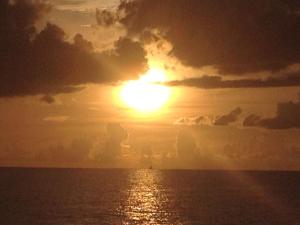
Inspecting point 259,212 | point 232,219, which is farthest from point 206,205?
point 232,219

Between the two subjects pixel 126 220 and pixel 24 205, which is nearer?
pixel 126 220

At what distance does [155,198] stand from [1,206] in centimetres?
5036

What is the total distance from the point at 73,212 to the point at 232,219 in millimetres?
36136

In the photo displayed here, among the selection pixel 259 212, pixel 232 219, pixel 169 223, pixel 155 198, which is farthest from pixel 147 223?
pixel 155 198

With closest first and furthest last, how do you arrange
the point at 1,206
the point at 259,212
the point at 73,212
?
the point at 73,212 → the point at 259,212 → the point at 1,206

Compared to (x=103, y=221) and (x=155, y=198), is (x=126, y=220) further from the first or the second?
(x=155, y=198)

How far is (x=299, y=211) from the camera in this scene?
162 meters

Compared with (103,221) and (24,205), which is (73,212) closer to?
(103,221)

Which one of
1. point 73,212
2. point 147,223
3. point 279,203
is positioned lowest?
point 147,223

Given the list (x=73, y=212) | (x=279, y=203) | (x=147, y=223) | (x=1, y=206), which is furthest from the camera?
(x=279, y=203)

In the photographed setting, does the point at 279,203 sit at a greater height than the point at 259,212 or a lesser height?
greater

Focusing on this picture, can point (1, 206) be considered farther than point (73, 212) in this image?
Yes

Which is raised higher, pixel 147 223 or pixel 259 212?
pixel 259 212

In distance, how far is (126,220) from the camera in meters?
134
